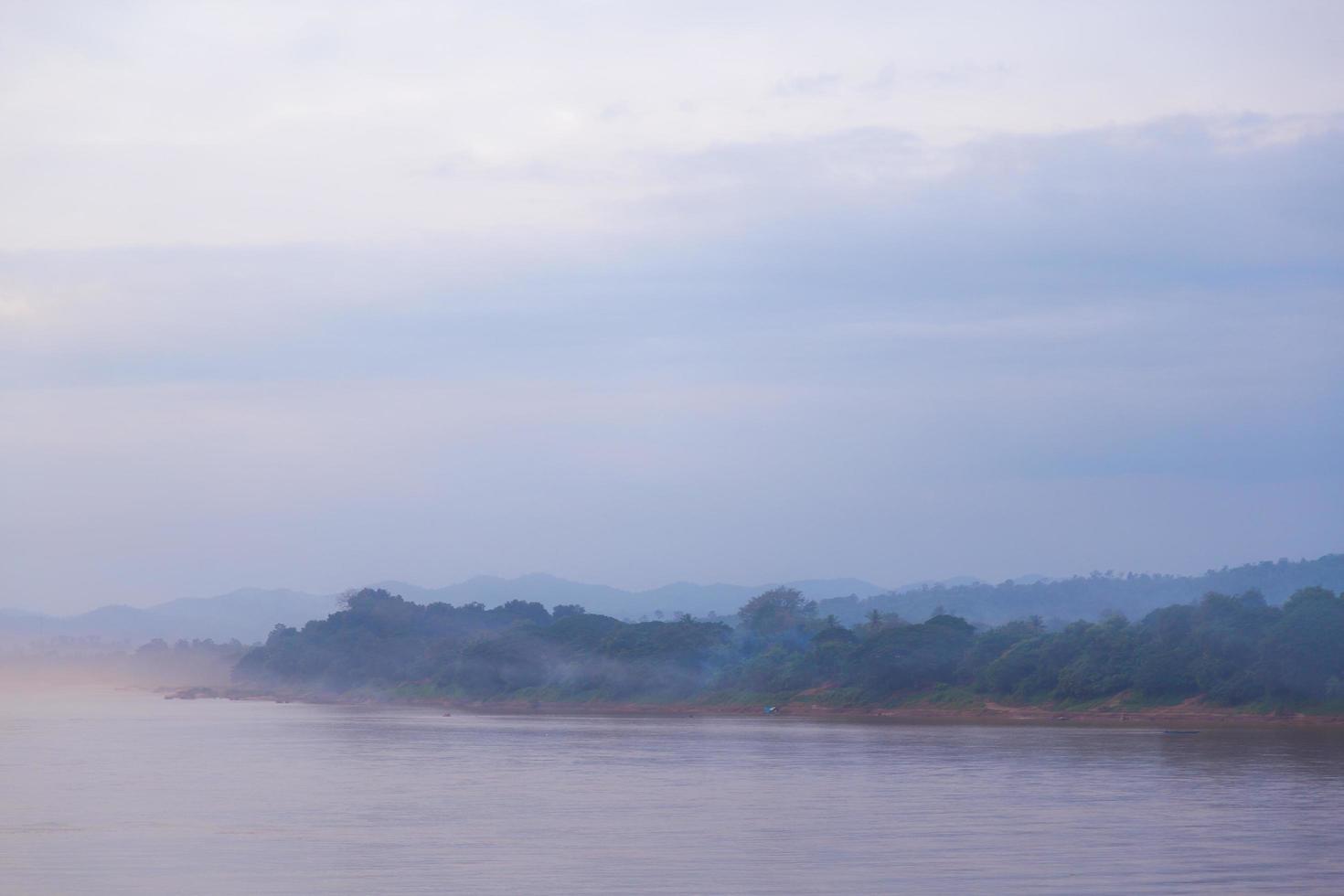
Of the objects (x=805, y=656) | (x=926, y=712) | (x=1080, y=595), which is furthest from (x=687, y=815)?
(x=1080, y=595)

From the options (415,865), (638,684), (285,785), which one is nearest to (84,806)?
(285,785)

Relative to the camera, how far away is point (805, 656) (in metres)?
72.2

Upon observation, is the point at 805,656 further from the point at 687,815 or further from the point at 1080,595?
the point at 1080,595

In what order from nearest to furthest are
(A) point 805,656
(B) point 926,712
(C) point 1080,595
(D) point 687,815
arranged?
(D) point 687,815 < (B) point 926,712 < (A) point 805,656 < (C) point 1080,595

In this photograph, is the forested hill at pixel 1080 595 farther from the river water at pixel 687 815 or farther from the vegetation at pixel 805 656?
the river water at pixel 687 815

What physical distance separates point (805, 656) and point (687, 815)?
4590 centimetres

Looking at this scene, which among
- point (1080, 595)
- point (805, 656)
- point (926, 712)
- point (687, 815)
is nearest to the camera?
point (687, 815)

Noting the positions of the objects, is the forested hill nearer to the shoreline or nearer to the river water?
the shoreline

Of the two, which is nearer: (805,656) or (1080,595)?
(805,656)

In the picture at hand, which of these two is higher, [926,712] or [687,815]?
[687,815]

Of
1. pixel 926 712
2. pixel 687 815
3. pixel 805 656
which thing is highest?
pixel 805 656

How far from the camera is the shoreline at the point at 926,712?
173 ft

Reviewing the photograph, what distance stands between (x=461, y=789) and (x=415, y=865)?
1163 centimetres

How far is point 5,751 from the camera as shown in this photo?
4488 cm
